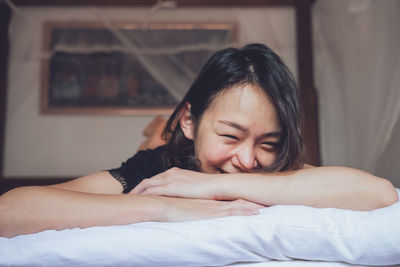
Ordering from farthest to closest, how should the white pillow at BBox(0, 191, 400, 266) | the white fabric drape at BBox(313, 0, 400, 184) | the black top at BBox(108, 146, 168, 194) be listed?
the white fabric drape at BBox(313, 0, 400, 184) < the black top at BBox(108, 146, 168, 194) < the white pillow at BBox(0, 191, 400, 266)

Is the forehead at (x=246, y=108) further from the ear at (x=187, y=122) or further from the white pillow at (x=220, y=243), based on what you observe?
the white pillow at (x=220, y=243)

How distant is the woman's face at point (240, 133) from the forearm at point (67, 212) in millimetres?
317

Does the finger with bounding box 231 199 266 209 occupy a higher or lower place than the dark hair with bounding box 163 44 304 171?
lower

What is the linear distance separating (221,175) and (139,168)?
414 millimetres

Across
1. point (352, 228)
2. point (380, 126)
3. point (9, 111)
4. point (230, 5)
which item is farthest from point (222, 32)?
point (352, 228)

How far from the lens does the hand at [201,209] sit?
755 millimetres

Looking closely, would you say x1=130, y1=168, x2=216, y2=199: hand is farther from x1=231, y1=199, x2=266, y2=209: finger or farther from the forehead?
the forehead

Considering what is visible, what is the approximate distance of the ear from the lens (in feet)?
4.05

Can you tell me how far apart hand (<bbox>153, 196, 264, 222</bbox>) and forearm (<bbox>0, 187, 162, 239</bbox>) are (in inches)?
0.9

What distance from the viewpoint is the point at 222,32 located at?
3.02m

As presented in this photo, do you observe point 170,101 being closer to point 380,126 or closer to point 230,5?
point 230,5

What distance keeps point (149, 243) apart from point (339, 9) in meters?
2.23

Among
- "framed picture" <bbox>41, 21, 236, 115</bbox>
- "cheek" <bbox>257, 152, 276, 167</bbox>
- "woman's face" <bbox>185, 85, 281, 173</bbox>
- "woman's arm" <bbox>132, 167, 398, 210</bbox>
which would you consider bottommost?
"woman's arm" <bbox>132, 167, 398, 210</bbox>

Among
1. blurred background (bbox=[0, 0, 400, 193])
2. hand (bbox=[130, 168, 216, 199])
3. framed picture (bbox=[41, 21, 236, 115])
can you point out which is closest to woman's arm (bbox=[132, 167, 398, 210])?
hand (bbox=[130, 168, 216, 199])
